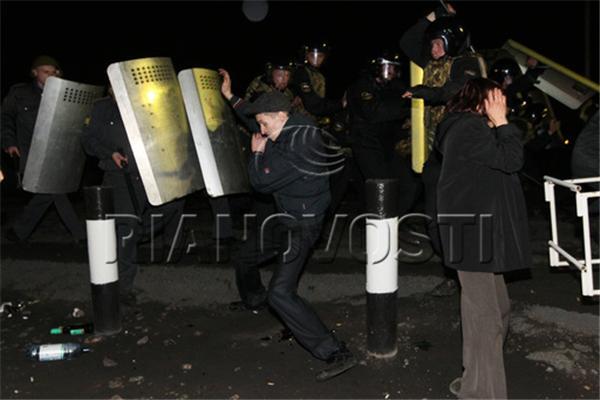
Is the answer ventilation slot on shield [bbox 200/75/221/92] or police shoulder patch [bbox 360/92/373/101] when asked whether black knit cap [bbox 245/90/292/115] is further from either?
police shoulder patch [bbox 360/92/373/101]

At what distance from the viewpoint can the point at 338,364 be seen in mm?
4000

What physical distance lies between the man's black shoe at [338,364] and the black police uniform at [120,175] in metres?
1.99

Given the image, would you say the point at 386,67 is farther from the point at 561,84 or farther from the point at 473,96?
the point at 473,96

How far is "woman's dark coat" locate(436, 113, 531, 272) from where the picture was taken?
324cm

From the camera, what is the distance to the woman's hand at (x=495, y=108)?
3.31 metres

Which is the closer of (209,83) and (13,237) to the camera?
(209,83)

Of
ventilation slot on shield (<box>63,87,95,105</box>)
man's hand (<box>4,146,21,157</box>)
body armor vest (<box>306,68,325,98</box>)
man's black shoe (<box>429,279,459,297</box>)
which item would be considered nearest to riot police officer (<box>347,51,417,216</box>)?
body armor vest (<box>306,68,325,98</box>)

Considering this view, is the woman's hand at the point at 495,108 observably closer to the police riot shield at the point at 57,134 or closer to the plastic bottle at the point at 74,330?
the plastic bottle at the point at 74,330

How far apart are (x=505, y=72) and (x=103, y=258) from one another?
4.62 metres

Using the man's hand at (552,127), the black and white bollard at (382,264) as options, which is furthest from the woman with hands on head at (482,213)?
the man's hand at (552,127)

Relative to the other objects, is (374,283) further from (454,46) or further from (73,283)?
(73,283)

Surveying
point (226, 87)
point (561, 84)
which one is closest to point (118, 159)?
point (226, 87)

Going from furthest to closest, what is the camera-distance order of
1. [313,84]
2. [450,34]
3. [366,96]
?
1. [313,84]
2. [366,96]
3. [450,34]

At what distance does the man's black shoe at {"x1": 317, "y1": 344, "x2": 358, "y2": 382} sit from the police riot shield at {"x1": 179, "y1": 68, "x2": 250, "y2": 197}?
196 centimetres
